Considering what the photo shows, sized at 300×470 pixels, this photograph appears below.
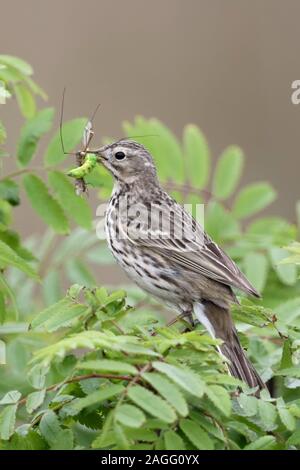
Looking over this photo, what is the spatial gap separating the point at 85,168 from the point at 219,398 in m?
2.08

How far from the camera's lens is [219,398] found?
307cm

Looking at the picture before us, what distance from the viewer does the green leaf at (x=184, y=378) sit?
3012 mm

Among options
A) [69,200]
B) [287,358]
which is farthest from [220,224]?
[287,358]

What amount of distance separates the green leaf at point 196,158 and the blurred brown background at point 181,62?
476 centimetres

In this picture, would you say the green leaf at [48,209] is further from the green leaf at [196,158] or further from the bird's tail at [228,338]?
the green leaf at [196,158]

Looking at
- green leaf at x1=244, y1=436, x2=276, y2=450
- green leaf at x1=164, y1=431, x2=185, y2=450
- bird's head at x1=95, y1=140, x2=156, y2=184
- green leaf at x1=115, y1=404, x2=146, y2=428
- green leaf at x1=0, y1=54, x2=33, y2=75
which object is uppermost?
green leaf at x1=0, y1=54, x2=33, y2=75

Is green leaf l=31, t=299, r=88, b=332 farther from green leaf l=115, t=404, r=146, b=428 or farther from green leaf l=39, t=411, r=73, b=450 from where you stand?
green leaf l=115, t=404, r=146, b=428

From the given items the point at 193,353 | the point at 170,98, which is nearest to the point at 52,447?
the point at 193,353

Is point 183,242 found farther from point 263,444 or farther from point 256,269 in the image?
point 263,444

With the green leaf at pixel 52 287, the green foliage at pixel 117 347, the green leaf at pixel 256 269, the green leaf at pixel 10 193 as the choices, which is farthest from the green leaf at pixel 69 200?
the green leaf at pixel 256 269

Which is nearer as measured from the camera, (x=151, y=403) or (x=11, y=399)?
(x=151, y=403)

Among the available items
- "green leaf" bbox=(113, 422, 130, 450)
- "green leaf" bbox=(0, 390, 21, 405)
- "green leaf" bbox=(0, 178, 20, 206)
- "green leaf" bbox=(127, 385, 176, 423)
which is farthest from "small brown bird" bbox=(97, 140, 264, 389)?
"green leaf" bbox=(113, 422, 130, 450)

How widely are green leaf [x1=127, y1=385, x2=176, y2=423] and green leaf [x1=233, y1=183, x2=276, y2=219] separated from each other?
10.1 ft

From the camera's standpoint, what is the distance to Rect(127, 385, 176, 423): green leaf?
9.55 feet
